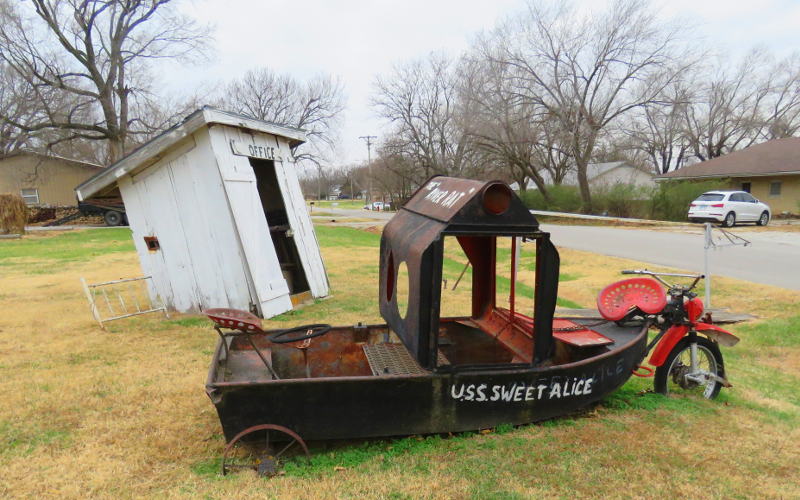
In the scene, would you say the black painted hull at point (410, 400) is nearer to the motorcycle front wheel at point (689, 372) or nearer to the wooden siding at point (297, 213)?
the motorcycle front wheel at point (689, 372)

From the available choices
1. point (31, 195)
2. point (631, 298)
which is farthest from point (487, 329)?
point (31, 195)

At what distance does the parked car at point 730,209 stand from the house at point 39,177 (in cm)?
3721

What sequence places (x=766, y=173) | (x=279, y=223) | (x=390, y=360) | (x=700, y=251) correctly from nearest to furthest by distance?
(x=390, y=360), (x=279, y=223), (x=700, y=251), (x=766, y=173)

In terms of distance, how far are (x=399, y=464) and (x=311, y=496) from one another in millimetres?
701

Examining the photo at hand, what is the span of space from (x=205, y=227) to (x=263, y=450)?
4.89m

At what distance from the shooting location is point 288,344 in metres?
4.91

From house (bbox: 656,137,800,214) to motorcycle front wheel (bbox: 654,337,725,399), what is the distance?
30.3m

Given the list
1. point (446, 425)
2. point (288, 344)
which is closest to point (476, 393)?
point (446, 425)

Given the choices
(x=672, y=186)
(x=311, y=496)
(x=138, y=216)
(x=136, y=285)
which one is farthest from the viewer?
(x=672, y=186)

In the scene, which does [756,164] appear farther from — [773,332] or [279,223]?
[279,223]

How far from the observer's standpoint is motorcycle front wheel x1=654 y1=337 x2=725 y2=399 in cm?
490

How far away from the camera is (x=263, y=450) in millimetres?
3947

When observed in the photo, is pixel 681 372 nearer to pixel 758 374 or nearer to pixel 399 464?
pixel 758 374

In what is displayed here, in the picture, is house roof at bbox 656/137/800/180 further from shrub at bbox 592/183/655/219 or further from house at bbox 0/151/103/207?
house at bbox 0/151/103/207
